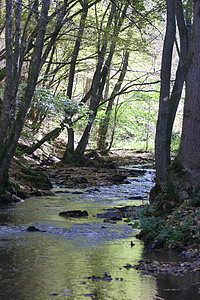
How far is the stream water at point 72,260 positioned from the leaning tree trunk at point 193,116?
169cm

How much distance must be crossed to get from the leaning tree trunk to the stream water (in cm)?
169

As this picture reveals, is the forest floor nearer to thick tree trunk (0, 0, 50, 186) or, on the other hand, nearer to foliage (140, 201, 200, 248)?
thick tree trunk (0, 0, 50, 186)

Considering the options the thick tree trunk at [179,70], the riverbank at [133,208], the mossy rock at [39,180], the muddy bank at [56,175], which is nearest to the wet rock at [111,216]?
the riverbank at [133,208]

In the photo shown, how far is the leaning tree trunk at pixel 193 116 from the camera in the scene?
262 inches

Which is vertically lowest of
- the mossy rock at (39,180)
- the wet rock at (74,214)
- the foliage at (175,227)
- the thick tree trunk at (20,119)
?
the wet rock at (74,214)

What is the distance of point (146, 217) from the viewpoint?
662cm

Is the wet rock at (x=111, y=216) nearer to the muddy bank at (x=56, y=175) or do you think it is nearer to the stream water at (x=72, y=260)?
the stream water at (x=72, y=260)

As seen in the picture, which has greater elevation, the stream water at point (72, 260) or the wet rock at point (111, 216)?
the stream water at point (72, 260)

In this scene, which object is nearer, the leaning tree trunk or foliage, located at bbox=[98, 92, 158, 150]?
the leaning tree trunk

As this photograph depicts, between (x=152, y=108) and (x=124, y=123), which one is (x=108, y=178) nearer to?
(x=124, y=123)

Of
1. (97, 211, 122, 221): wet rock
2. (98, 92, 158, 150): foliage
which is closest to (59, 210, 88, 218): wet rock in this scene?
(97, 211, 122, 221): wet rock

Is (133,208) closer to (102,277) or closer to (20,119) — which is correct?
(102,277)

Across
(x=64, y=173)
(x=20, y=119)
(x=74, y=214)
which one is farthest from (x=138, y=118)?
(x=74, y=214)

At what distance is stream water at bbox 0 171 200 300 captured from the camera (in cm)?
339
